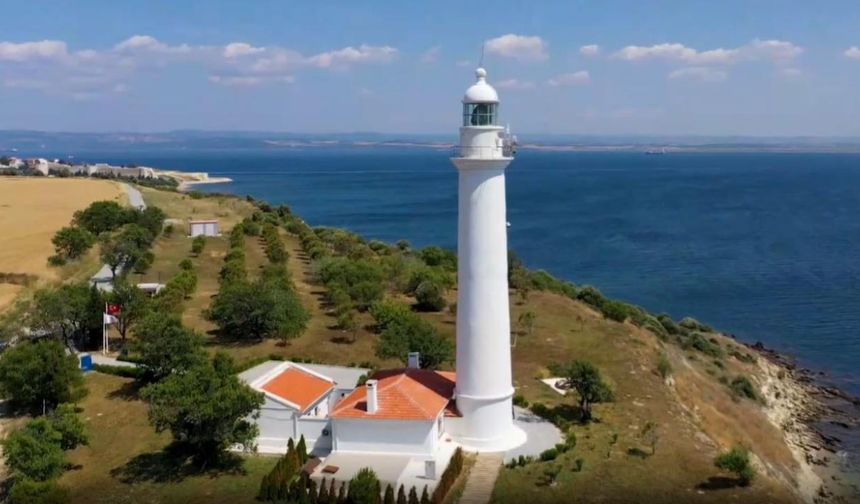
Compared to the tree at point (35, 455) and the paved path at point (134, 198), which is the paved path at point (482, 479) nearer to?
the tree at point (35, 455)

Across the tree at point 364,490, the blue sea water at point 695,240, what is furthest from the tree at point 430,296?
the tree at point 364,490

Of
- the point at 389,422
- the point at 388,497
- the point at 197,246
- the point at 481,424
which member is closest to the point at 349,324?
the point at 481,424

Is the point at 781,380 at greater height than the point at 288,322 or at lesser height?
lesser

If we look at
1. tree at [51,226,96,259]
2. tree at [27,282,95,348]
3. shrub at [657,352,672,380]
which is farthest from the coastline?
tree at [51,226,96,259]

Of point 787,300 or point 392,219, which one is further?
point 392,219

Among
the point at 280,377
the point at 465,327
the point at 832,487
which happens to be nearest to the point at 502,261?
the point at 465,327

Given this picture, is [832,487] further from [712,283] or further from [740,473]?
[712,283]
